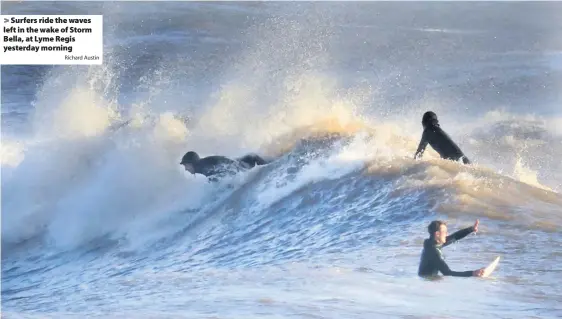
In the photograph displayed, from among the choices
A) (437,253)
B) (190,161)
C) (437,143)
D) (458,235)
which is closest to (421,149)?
(437,143)

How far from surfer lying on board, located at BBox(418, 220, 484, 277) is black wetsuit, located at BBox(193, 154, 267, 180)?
4201 millimetres

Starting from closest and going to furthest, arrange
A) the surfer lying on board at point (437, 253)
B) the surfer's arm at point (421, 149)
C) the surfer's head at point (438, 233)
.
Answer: the surfer lying on board at point (437, 253)
the surfer's head at point (438, 233)
the surfer's arm at point (421, 149)

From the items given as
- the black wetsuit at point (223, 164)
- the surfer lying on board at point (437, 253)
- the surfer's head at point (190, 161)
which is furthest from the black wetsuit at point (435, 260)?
the surfer's head at point (190, 161)

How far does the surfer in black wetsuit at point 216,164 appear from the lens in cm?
1149

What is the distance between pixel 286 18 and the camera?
680 inches

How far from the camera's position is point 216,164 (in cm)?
1160

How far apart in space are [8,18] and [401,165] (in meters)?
4.42

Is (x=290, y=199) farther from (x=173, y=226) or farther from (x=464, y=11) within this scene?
(x=464, y=11)

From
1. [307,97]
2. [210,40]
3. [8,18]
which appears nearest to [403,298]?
[8,18]

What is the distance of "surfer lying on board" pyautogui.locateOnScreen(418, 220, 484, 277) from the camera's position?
734 cm

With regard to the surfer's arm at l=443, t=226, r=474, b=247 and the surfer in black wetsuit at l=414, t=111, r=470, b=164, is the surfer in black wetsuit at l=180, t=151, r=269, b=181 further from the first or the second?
the surfer's arm at l=443, t=226, r=474, b=247

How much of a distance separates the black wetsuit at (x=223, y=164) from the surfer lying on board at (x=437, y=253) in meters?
4.20
